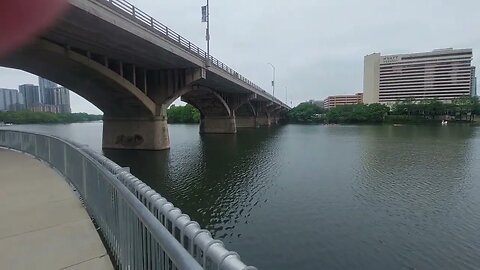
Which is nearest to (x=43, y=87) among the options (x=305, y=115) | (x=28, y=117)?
(x=28, y=117)

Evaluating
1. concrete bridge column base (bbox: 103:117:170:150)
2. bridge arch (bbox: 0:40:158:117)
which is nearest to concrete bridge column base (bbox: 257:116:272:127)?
concrete bridge column base (bbox: 103:117:170:150)

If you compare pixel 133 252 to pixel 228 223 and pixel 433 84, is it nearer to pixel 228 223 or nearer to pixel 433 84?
Result: pixel 228 223

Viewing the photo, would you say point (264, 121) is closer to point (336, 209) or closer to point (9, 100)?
point (9, 100)

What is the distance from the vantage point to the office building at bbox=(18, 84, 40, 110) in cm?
8025

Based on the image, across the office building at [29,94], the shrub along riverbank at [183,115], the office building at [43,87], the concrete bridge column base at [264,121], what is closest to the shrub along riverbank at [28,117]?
the office building at [29,94]

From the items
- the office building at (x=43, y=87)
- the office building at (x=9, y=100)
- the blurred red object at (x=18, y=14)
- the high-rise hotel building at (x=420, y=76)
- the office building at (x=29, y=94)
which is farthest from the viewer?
the high-rise hotel building at (x=420, y=76)

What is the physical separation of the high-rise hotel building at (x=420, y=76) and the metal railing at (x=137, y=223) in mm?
141750

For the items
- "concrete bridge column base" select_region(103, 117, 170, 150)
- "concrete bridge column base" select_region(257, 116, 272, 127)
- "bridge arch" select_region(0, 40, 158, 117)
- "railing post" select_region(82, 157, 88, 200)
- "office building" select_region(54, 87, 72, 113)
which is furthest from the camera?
"concrete bridge column base" select_region(257, 116, 272, 127)

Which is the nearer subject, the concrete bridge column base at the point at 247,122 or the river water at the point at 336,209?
the river water at the point at 336,209

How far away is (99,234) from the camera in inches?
183

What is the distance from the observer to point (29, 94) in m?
82.6

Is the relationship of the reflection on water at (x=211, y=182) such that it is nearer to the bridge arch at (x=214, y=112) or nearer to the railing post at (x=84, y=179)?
the railing post at (x=84, y=179)

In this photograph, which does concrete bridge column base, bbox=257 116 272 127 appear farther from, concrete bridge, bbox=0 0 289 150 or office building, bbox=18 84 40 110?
office building, bbox=18 84 40 110

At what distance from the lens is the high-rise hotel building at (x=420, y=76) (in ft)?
452
